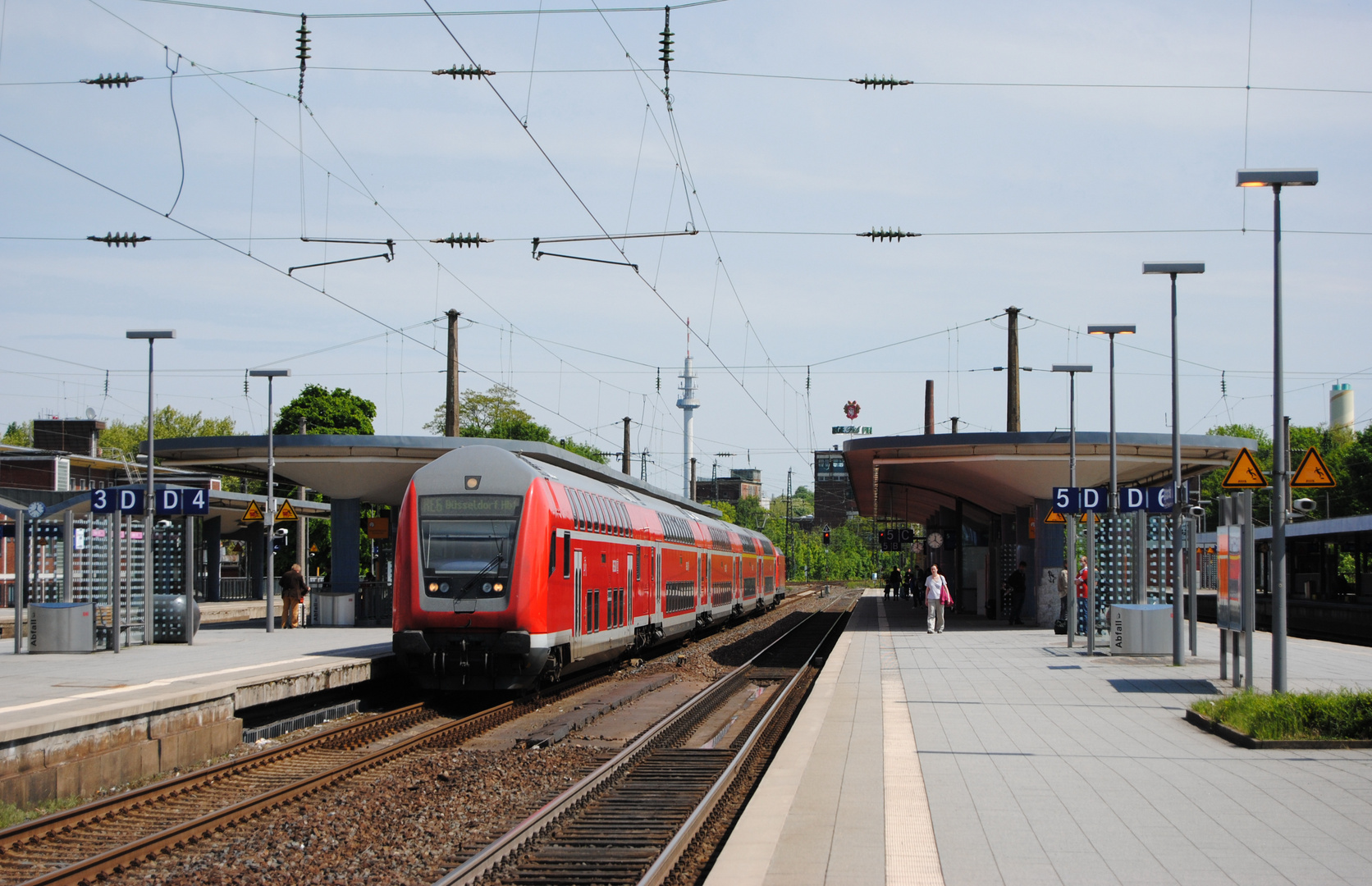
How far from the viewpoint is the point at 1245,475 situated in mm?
14883

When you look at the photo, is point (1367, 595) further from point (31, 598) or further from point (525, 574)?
point (31, 598)

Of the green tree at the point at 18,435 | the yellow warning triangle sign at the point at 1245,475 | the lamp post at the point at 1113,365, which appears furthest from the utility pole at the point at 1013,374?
the green tree at the point at 18,435

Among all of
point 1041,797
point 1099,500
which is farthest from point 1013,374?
point 1041,797

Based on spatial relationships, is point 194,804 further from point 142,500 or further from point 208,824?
point 142,500

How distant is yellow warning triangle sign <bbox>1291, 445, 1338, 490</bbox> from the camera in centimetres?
1359

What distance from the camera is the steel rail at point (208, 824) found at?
7.58 m

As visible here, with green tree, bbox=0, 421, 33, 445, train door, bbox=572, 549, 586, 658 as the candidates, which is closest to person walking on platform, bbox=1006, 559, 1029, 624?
train door, bbox=572, 549, 586, 658

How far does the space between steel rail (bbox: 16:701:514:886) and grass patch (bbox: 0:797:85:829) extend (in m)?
1.43

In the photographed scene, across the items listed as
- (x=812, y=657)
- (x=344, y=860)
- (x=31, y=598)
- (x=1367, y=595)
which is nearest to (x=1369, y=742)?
(x=344, y=860)

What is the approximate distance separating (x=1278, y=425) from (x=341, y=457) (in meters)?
18.8

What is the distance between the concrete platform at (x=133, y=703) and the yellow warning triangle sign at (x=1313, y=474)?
1162 cm

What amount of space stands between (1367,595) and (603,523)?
20.8 m

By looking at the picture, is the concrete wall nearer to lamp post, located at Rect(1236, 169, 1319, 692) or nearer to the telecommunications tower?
lamp post, located at Rect(1236, 169, 1319, 692)

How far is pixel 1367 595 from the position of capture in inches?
1181
